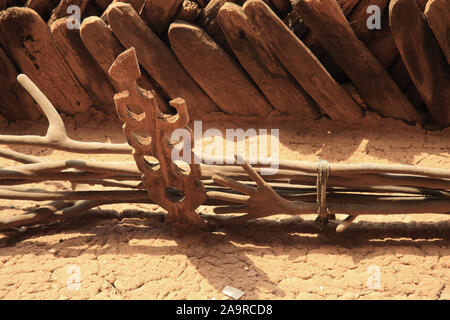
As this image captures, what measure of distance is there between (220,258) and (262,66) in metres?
0.94

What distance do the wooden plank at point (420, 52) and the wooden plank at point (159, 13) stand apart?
0.94m

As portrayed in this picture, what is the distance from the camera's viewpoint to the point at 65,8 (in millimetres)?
2520

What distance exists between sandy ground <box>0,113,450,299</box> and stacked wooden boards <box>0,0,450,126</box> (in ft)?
1.45

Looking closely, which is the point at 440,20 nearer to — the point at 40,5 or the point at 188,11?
the point at 188,11

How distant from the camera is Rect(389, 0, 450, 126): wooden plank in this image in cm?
214

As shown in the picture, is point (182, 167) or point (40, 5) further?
point (40, 5)

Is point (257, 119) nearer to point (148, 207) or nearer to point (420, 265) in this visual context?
point (148, 207)

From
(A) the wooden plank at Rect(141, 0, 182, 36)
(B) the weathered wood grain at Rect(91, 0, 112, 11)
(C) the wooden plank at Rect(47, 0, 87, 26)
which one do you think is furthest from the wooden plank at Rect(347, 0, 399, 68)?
(C) the wooden plank at Rect(47, 0, 87, 26)

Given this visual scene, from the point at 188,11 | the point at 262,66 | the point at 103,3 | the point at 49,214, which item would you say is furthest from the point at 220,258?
the point at 103,3

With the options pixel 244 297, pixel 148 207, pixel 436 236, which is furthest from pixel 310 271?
pixel 148 207

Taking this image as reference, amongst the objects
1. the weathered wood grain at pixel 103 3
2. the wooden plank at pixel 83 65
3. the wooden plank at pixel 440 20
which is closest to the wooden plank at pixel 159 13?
the weathered wood grain at pixel 103 3

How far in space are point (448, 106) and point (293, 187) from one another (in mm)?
876

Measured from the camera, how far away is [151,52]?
239 centimetres

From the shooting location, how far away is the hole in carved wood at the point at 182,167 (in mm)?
1755
